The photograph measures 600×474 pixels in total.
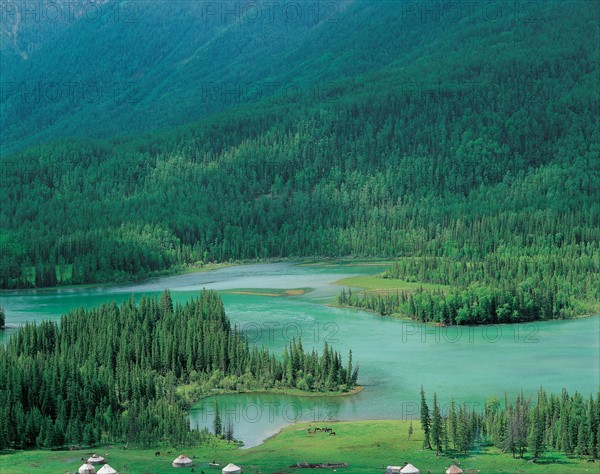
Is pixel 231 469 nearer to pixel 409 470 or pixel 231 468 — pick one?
pixel 231 468

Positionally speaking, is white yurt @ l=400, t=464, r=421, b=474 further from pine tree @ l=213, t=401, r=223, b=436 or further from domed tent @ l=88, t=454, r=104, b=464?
pine tree @ l=213, t=401, r=223, b=436

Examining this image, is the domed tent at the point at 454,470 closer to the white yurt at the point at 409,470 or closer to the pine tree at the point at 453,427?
the white yurt at the point at 409,470

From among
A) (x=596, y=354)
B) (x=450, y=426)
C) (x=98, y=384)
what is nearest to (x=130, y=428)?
(x=98, y=384)

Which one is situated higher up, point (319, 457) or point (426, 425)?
point (426, 425)

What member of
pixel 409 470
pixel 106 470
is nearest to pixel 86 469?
pixel 106 470

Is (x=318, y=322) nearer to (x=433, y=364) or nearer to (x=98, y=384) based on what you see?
(x=433, y=364)

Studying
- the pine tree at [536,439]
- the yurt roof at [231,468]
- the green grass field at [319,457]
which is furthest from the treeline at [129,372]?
the pine tree at [536,439]

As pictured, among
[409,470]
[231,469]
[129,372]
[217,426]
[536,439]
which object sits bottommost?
[409,470]
